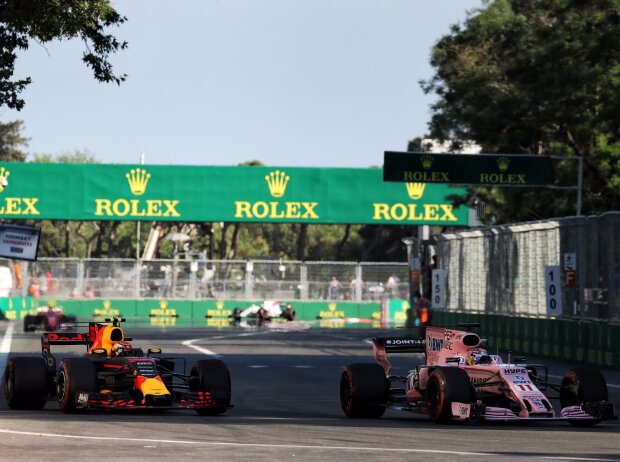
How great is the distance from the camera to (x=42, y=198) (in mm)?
65875

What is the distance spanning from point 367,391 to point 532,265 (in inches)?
759

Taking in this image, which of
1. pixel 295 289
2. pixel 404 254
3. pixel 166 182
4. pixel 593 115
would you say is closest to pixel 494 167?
pixel 593 115

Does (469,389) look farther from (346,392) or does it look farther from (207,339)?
(207,339)

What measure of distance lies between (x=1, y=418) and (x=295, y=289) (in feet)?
156

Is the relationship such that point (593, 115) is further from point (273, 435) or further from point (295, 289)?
point (273, 435)

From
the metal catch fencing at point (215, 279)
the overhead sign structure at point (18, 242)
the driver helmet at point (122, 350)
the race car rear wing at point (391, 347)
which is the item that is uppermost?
the metal catch fencing at point (215, 279)

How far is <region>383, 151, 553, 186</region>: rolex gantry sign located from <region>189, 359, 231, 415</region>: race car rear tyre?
26917 mm

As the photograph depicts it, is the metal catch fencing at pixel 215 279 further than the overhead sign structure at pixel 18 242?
Yes

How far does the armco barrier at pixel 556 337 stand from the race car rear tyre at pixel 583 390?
41.8ft

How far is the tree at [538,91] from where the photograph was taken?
44375 millimetres

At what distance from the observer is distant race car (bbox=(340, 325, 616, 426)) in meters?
15.1

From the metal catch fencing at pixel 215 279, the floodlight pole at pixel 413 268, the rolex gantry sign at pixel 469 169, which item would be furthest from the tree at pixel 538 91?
the metal catch fencing at pixel 215 279

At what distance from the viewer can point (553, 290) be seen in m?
32.1

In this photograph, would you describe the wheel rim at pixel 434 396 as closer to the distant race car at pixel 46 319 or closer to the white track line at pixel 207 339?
the white track line at pixel 207 339
